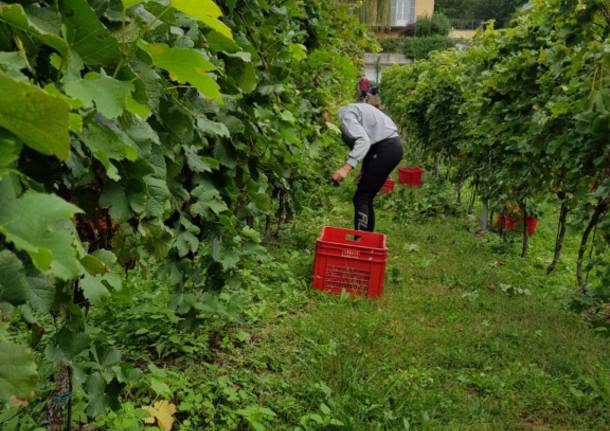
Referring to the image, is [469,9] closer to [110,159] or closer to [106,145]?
[110,159]

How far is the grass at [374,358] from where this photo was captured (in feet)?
9.16

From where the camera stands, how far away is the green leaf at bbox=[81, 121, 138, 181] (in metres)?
0.96

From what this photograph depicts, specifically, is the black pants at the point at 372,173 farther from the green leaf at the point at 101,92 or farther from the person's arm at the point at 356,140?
the green leaf at the point at 101,92

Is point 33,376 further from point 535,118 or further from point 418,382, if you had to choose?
point 535,118

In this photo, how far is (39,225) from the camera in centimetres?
60

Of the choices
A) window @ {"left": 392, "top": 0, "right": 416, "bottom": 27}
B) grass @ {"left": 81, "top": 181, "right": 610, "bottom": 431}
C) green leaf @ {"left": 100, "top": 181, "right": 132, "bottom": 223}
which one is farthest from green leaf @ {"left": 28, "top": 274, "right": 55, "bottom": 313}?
window @ {"left": 392, "top": 0, "right": 416, "bottom": 27}

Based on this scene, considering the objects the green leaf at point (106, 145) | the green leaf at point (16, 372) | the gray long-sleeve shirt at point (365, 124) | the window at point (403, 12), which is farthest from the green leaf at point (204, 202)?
the window at point (403, 12)

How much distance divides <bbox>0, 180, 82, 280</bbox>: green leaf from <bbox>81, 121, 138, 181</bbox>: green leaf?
0.34 m

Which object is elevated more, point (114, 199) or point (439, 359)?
point (114, 199)

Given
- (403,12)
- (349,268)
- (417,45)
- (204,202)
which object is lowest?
(349,268)

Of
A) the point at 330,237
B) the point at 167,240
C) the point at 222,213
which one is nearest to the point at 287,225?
the point at 330,237

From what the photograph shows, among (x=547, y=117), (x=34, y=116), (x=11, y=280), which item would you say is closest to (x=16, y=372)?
(x=11, y=280)

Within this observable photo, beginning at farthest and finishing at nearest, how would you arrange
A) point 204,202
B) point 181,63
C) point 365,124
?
point 365,124 < point 204,202 < point 181,63

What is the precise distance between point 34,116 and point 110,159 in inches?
23.1
